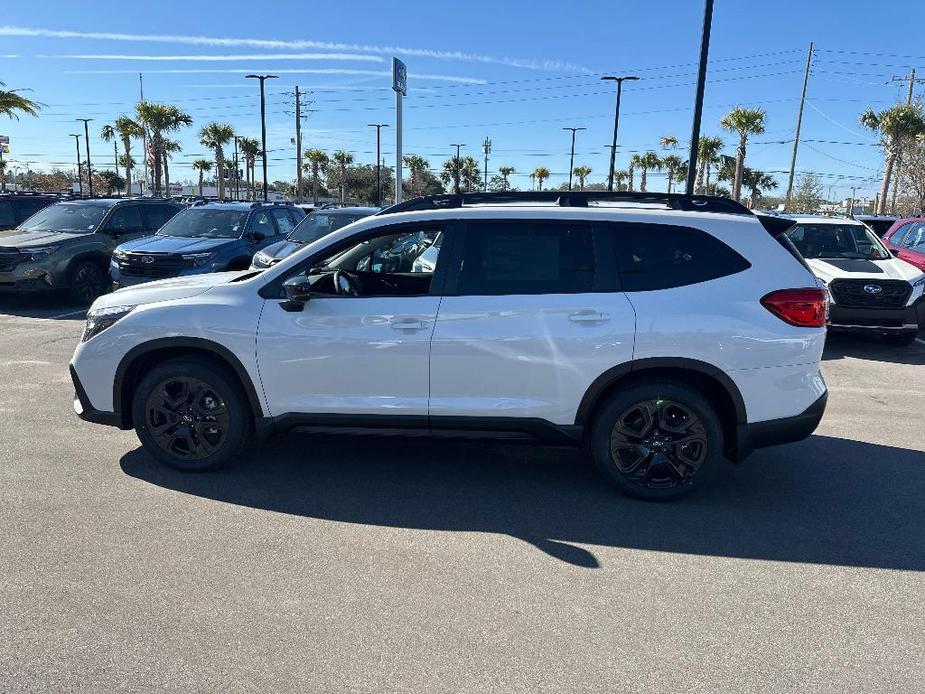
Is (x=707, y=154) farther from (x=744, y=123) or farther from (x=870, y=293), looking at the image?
(x=870, y=293)

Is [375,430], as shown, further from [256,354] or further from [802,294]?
[802,294]

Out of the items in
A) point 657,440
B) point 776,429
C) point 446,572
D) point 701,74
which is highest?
point 701,74

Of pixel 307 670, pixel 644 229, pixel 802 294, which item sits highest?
pixel 644 229

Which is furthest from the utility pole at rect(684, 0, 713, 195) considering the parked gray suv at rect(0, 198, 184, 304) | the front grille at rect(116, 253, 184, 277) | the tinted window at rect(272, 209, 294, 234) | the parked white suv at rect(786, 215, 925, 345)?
the parked gray suv at rect(0, 198, 184, 304)

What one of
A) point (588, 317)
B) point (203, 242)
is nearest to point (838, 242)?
point (588, 317)

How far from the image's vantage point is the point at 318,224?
12.0 metres

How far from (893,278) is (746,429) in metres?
6.41

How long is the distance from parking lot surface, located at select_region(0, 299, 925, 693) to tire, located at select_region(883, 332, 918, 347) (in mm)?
5155

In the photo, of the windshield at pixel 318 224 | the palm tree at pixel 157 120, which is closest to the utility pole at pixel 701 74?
the windshield at pixel 318 224

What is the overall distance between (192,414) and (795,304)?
383 centimetres

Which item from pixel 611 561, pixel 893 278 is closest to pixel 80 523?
pixel 611 561

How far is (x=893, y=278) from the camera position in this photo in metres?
8.95

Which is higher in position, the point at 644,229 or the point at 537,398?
the point at 644,229

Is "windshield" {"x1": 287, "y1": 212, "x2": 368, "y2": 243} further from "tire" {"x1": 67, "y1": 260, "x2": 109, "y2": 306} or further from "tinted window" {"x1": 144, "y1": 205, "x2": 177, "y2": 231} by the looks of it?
"tire" {"x1": 67, "y1": 260, "x2": 109, "y2": 306}
